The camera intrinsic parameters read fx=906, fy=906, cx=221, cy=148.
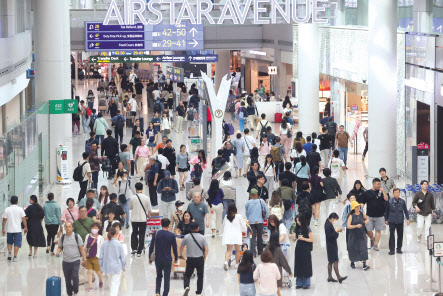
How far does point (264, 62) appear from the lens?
49156mm

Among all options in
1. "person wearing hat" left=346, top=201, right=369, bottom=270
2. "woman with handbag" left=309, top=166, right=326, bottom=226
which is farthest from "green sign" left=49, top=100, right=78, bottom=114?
"person wearing hat" left=346, top=201, right=369, bottom=270

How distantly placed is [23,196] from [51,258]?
3496 mm

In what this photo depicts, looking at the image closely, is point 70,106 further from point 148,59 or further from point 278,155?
point 148,59

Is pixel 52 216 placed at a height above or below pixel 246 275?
above

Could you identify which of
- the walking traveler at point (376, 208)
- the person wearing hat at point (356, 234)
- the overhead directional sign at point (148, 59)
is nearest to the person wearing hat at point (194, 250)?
the person wearing hat at point (356, 234)

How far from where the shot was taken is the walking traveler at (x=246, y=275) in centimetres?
1259

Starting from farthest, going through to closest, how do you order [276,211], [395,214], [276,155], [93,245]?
[276,155]
[395,214]
[276,211]
[93,245]

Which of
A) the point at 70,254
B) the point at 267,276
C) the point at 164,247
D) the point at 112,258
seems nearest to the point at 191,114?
the point at 70,254

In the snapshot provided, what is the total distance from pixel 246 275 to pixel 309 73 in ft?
66.2

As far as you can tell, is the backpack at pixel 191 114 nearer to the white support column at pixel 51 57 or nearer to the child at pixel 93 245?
the white support column at pixel 51 57

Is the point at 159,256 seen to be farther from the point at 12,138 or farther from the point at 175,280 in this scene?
the point at 12,138

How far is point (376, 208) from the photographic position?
16875 mm

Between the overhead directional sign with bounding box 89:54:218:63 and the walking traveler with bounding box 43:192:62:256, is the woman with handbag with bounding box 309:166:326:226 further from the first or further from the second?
the overhead directional sign with bounding box 89:54:218:63

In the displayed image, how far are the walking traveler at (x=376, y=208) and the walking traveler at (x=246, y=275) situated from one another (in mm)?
4829
